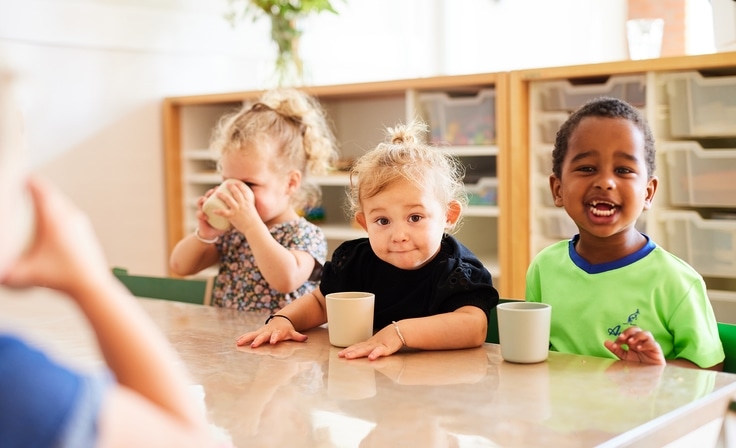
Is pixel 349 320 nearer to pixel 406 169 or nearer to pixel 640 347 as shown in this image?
pixel 406 169

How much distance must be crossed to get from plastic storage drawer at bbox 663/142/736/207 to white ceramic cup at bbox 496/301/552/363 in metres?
1.33

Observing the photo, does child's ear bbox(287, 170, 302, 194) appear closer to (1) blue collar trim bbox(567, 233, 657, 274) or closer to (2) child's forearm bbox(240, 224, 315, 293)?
(2) child's forearm bbox(240, 224, 315, 293)

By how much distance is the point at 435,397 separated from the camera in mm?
920

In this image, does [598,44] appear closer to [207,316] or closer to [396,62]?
[396,62]

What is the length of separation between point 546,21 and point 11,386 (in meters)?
4.04

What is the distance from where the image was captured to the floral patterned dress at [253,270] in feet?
6.00

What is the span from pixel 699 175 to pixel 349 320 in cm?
140

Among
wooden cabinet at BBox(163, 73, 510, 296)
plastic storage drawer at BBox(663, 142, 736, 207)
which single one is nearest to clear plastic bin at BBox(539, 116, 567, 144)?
wooden cabinet at BBox(163, 73, 510, 296)

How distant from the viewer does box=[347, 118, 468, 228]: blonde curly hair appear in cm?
130

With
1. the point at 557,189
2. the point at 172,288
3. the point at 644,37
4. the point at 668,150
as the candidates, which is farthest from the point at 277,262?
the point at 644,37

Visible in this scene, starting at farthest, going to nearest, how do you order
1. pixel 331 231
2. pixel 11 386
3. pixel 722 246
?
pixel 331 231 < pixel 722 246 < pixel 11 386

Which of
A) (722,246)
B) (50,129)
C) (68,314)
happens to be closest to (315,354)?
(68,314)

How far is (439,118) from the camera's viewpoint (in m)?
2.79

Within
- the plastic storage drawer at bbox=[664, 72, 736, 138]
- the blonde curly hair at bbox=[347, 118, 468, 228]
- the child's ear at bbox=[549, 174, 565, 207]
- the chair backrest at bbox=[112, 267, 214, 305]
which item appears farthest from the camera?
the plastic storage drawer at bbox=[664, 72, 736, 138]
